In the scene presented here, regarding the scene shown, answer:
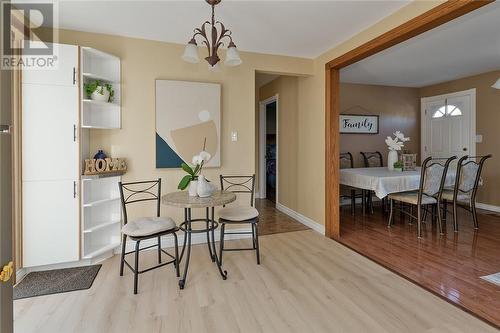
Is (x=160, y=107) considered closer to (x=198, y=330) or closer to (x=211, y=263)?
(x=211, y=263)

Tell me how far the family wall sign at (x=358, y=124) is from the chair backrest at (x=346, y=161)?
1.54 ft

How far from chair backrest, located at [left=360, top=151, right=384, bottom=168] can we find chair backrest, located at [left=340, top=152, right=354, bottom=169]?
0.34 m

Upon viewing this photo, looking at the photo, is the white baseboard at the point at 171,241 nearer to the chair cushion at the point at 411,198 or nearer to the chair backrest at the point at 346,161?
the chair cushion at the point at 411,198

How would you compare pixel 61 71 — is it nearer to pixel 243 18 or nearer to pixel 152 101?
pixel 152 101

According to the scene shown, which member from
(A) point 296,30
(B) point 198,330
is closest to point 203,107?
(A) point 296,30

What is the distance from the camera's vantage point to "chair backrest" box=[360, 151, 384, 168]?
5.38 m

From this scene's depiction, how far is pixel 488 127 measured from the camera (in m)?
4.80

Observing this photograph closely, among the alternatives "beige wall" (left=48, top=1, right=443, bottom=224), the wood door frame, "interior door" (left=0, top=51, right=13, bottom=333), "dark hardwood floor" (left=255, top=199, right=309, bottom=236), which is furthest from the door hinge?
the wood door frame

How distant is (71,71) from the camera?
8.33 ft

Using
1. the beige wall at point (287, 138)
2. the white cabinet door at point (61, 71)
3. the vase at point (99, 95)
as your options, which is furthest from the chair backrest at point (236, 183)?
the white cabinet door at point (61, 71)

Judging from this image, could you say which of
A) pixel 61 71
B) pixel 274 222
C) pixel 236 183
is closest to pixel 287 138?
pixel 274 222

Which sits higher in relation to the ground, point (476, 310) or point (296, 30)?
point (296, 30)

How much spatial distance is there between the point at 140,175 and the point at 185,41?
5.28 feet

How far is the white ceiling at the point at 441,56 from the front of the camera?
9.53 feet
